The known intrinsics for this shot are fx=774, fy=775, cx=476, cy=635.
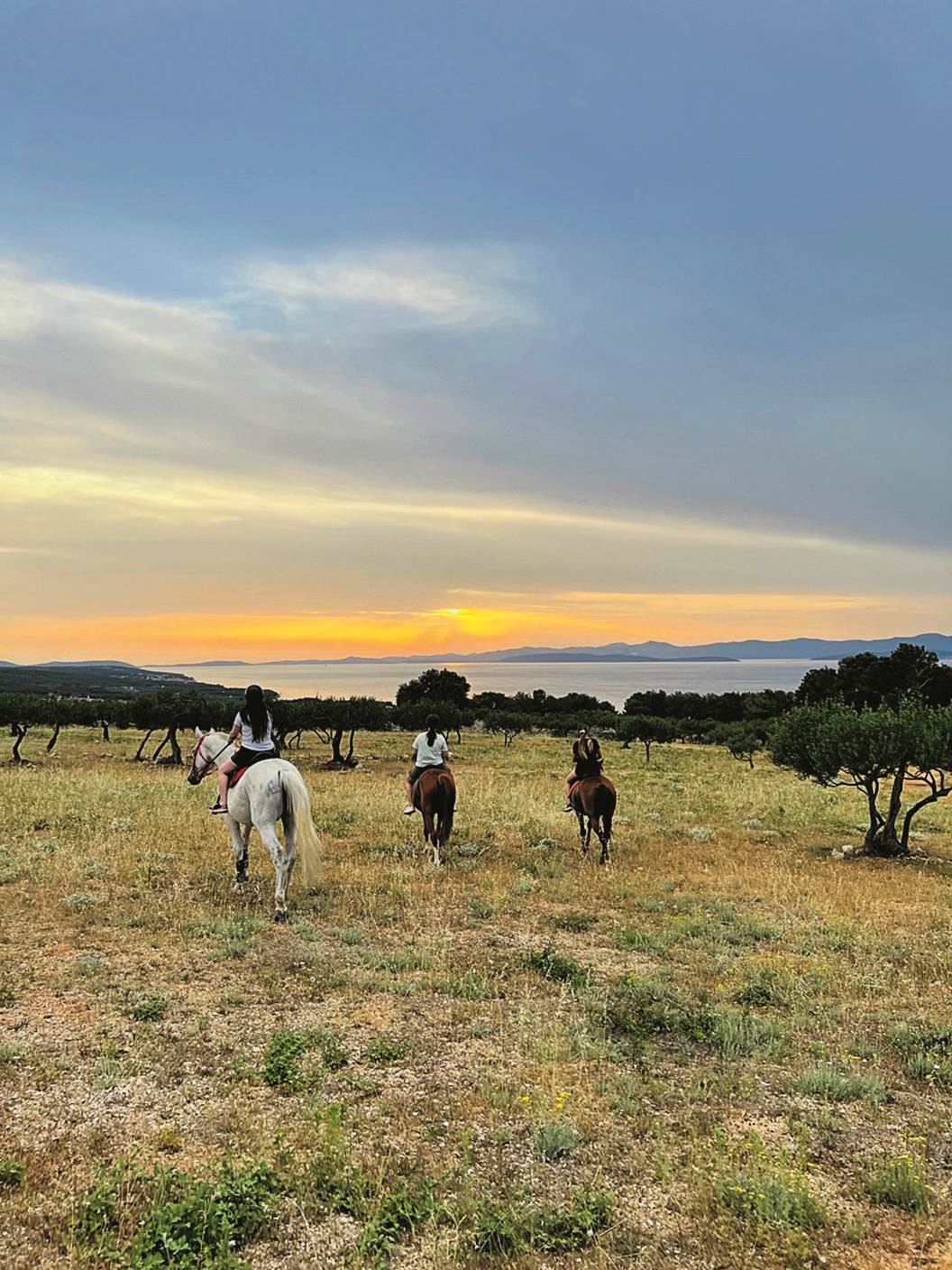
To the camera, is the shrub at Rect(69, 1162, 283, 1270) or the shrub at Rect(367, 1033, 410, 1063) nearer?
the shrub at Rect(69, 1162, 283, 1270)

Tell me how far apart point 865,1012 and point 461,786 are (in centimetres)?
2343

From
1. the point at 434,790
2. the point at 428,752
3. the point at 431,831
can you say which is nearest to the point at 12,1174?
the point at 434,790

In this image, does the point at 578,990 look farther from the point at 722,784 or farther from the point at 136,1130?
the point at 722,784

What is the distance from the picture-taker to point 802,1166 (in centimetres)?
575

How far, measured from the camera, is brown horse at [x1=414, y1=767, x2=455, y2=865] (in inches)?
623

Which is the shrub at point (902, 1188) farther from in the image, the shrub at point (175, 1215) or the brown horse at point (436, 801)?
the brown horse at point (436, 801)

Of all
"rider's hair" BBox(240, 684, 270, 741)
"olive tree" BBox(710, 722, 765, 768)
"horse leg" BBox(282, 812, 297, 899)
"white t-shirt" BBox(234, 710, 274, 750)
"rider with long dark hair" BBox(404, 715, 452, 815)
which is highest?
"rider's hair" BBox(240, 684, 270, 741)

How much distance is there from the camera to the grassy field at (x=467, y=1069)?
5.05 metres

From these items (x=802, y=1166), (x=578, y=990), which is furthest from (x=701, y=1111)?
(x=578, y=990)

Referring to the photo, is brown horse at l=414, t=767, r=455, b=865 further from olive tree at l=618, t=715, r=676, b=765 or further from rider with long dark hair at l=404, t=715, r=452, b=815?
olive tree at l=618, t=715, r=676, b=765

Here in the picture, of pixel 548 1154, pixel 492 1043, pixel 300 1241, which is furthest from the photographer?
pixel 492 1043

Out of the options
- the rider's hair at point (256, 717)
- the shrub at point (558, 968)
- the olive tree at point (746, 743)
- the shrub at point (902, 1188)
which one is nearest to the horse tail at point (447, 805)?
the rider's hair at point (256, 717)

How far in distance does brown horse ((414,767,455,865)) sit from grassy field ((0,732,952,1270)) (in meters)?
1.04

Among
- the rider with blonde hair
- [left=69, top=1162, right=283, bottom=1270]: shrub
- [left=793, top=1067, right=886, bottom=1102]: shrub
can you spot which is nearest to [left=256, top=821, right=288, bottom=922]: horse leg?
[left=69, top=1162, right=283, bottom=1270]: shrub
